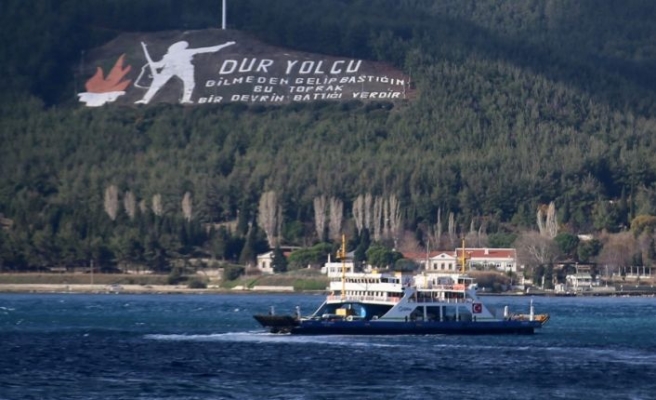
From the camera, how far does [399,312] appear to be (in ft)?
402

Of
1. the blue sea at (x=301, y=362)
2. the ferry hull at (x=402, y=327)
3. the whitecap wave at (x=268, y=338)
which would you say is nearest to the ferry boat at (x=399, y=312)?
the ferry hull at (x=402, y=327)

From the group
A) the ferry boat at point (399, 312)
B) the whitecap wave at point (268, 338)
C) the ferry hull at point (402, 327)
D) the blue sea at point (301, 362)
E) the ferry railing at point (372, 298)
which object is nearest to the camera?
the blue sea at point (301, 362)

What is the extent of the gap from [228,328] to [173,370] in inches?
1376

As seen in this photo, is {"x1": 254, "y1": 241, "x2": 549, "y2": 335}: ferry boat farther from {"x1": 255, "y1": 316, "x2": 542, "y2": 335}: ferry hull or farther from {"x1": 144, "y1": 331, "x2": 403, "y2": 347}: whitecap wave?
{"x1": 144, "y1": 331, "x2": 403, "y2": 347}: whitecap wave

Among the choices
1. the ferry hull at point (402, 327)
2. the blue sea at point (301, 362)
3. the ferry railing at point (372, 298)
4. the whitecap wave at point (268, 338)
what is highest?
the ferry railing at point (372, 298)

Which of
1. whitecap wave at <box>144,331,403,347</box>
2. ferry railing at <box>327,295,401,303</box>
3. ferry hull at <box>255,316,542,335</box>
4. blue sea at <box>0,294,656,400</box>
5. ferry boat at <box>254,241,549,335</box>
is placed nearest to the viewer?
blue sea at <box>0,294,656,400</box>

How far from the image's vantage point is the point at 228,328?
130 metres

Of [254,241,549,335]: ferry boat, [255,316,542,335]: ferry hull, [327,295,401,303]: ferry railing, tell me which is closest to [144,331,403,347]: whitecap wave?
[255,316,542,335]: ferry hull

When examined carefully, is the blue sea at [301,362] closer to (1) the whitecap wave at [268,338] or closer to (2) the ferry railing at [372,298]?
(1) the whitecap wave at [268,338]

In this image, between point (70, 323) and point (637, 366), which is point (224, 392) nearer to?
point (637, 366)

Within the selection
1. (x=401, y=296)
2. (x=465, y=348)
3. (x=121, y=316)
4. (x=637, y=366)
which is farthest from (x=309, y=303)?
(x=637, y=366)

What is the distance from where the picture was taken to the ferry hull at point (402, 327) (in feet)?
393

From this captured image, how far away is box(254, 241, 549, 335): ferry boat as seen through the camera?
120 meters

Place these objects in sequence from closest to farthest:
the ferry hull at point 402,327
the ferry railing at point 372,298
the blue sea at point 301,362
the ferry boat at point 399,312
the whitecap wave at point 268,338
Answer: the blue sea at point 301,362, the whitecap wave at point 268,338, the ferry hull at point 402,327, the ferry boat at point 399,312, the ferry railing at point 372,298
